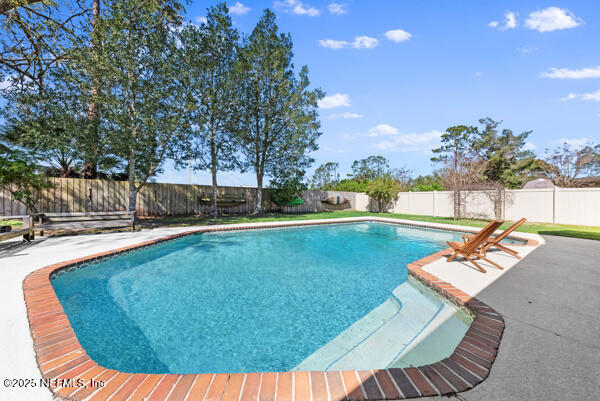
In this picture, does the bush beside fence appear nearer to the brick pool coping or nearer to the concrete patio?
the concrete patio

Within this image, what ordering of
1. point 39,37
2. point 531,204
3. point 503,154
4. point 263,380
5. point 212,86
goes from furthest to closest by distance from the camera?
point 503,154 → point 212,86 → point 531,204 → point 39,37 → point 263,380

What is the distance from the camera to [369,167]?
47.2m

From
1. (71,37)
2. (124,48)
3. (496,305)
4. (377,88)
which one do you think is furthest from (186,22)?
(496,305)

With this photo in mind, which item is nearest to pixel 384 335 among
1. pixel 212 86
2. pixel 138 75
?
pixel 138 75

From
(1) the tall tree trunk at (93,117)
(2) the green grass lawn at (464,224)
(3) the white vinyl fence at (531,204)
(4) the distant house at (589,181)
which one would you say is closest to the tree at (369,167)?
(4) the distant house at (589,181)

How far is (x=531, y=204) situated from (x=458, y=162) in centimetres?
655

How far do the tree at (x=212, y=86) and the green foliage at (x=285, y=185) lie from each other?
4.27 m

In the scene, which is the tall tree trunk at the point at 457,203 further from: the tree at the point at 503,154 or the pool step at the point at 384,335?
the pool step at the point at 384,335

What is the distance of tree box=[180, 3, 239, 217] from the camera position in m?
10.3

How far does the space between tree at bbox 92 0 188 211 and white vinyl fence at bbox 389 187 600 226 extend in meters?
15.1

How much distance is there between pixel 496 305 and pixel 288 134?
1298 centimetres

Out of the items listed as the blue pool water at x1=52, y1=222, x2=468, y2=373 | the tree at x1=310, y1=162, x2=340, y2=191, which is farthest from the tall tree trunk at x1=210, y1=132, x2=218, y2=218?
the tree at x1=310, y1=162, x2=340, y2=191

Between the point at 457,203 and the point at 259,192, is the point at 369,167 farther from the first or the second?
the point at 259,192

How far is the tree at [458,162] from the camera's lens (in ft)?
44.8
